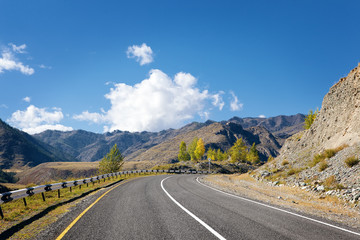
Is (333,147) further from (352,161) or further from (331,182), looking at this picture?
(331,182)

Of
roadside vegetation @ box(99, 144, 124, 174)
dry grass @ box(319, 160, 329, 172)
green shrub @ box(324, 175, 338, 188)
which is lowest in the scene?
green shrub @ box(324, 175, 338, 188)

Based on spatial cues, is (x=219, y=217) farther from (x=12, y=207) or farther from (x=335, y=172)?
(x=335, y=172)

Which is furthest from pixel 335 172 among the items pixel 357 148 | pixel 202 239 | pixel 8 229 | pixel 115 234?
pixel 8 229

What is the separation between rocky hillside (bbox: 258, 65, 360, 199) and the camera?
1436 centimetres

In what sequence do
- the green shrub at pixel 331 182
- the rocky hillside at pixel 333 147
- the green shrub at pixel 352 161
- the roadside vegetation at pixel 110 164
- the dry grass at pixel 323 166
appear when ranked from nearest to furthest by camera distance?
the green shrub at pixel 331 182
the green shrub at pixel 352 161
the rocky hillside at pixel 333 147
the dry grass at pixel 323 166
the roadside vegetation at pixel 110 164

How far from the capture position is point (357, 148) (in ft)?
53.5

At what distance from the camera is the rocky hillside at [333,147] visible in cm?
1436

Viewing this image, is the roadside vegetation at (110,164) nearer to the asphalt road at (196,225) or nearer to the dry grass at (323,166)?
the dry grass at (323,166)

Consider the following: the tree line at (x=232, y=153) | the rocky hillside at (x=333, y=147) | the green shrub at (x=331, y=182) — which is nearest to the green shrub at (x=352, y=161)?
the rocky hillside at (x=333, y=147)

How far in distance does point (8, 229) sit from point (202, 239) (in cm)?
676

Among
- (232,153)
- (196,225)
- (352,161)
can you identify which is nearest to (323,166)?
(352,161)

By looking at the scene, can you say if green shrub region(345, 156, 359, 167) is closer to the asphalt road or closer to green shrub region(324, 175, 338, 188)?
green shrub region(324, 175, 338, 188)

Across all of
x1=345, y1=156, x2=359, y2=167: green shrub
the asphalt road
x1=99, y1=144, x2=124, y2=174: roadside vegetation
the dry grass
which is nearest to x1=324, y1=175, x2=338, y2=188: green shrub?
x1=345, y1=156, x2=359, y2=167: green shrub

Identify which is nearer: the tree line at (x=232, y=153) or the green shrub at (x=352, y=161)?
the green shrub at (x=352, y=161)
